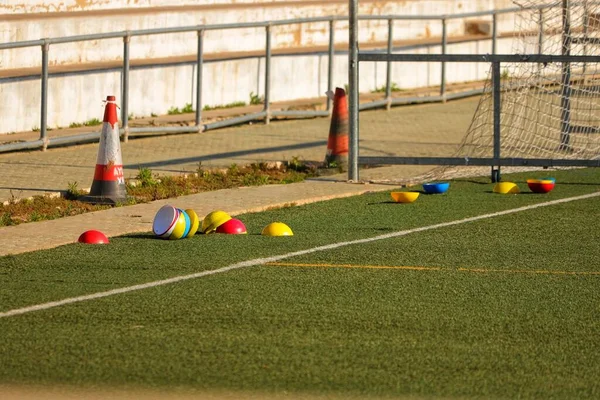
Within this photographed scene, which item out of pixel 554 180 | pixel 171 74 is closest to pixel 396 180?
pixel 554 180

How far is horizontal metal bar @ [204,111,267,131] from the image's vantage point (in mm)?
17000

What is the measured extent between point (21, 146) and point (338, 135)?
3.36 metres

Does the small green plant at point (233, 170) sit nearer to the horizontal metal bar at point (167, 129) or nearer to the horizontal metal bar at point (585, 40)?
the horizontal metal bar at point (167, 129)

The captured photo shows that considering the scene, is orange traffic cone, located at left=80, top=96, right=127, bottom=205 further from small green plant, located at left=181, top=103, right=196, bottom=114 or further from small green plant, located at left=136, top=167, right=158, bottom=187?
small green plant, located at left=181, top=103, right=196, bottom=114

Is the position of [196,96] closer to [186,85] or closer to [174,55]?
[186,85]

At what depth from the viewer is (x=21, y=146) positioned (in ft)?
47.3

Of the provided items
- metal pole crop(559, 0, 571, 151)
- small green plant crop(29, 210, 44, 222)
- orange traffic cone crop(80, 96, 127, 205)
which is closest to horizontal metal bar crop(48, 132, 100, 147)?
orange traffic cone crop(80, 96, 127, 205)

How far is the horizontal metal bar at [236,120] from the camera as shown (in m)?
17.0

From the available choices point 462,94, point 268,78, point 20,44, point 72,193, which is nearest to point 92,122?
point 268,78

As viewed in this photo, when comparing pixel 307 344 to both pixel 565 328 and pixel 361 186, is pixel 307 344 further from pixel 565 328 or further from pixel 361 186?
pixel 361 186

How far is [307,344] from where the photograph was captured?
6672 mm

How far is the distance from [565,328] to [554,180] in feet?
19.0

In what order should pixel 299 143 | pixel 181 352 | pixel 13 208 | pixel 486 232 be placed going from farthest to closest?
pixel 299 143 → pixel 13 208 → pixel 486 232 → pixel 181 352

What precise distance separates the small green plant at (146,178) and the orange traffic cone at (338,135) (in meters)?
2.12
